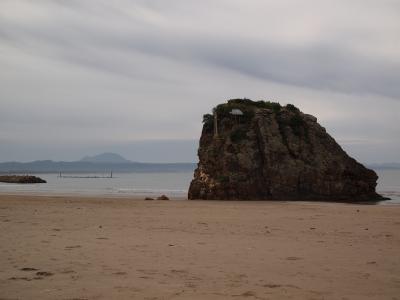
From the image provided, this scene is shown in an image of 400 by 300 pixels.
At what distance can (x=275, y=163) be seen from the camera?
110ft

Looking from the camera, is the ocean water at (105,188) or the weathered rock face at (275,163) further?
the ocean water at (105,188)

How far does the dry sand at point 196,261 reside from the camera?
655 centimetres

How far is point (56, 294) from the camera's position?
6246 millimetres

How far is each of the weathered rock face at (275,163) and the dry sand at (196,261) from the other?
18999 mm

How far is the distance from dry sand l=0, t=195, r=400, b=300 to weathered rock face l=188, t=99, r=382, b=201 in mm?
18999

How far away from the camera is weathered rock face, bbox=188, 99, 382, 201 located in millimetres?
33250

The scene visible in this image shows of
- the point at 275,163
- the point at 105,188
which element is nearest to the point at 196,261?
the point at 275,163

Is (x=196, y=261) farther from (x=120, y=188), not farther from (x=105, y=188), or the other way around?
(x=105, y=188)

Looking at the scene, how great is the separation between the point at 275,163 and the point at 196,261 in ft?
83.6

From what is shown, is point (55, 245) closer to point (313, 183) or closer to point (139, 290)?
point (139, 290)

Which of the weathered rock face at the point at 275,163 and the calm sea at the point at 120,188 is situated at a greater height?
the weathered rock face at the point at 275,163

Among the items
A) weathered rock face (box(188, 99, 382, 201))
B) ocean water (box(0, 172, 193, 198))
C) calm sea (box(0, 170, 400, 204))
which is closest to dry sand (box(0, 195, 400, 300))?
weathered rock face (box(188, 99, 382, 201))

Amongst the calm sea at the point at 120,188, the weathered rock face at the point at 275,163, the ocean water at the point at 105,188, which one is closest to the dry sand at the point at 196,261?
the weathered rock face at the point at 275,163

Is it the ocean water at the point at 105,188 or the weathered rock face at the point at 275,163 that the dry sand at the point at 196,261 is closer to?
the weathered rock face at the point at 275,163
